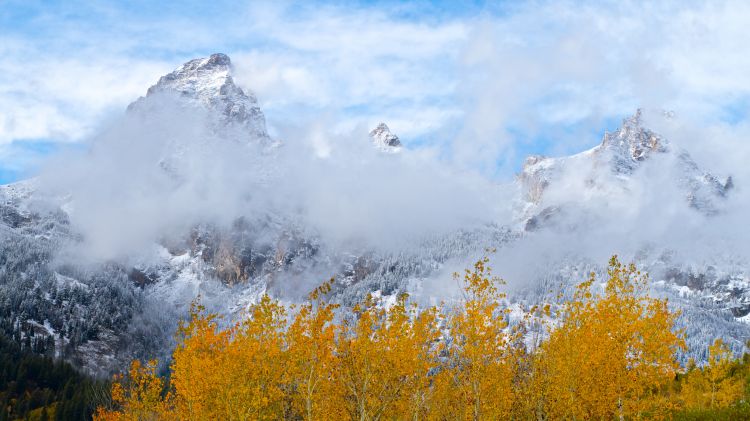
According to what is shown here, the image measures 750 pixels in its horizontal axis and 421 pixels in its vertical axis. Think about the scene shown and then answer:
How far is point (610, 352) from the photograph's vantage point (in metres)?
37.6

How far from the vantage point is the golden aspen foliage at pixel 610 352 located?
120 feet

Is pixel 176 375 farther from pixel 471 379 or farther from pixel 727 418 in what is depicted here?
pixel 727 418

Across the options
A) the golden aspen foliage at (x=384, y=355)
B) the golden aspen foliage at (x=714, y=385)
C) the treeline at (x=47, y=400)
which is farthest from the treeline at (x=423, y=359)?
the treeline at (x=47, y=400)

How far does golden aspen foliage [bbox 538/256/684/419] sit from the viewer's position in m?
36.7

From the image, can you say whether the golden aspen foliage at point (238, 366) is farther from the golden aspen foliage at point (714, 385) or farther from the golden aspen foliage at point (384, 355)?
the golden aspen foliage at point (714, 385)

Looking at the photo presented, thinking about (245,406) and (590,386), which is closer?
(245,406)

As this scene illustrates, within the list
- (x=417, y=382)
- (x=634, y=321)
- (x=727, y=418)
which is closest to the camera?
(x=727, y=418)

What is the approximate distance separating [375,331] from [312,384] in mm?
5456

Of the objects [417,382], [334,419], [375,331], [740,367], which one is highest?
[375,331]

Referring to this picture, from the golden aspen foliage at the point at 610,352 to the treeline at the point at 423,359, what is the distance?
0.08m

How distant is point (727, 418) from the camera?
31.1 m

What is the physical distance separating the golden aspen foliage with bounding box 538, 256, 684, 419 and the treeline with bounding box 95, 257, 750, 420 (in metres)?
0.08

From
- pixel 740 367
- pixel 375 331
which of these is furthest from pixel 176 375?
pixel 740 367

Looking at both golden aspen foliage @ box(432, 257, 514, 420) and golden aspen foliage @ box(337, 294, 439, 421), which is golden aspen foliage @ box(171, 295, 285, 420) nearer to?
golden aspen foliage @ box(337, 294, 439, 421)
